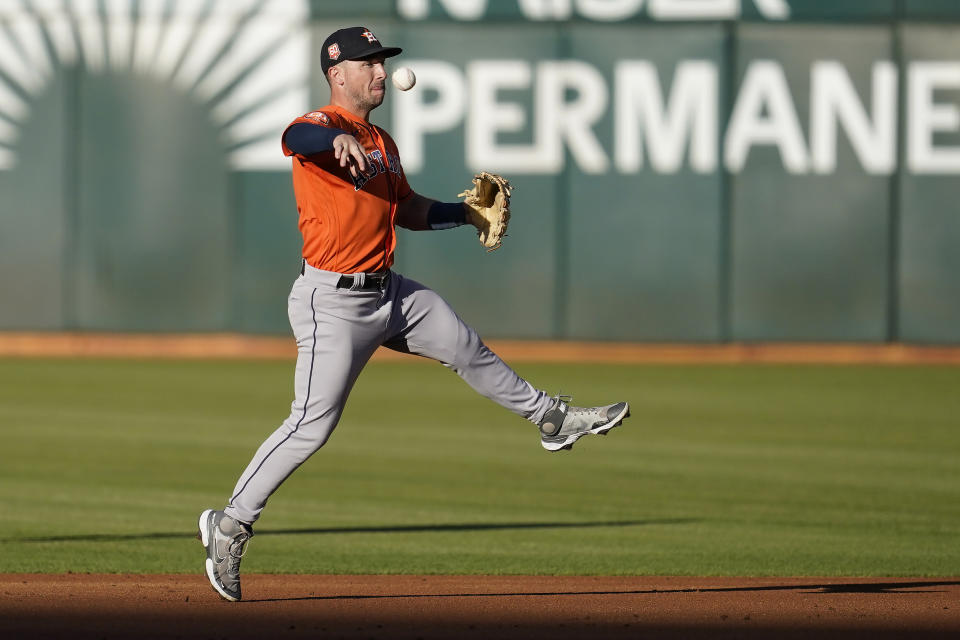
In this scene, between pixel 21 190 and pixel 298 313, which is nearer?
pixel 298 313

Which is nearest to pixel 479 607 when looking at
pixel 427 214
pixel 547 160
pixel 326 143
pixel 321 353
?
pixel 321 353

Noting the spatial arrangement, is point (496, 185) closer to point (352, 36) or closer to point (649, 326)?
point (352, 36)

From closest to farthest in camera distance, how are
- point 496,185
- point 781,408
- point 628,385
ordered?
point 496,185
point 781,408
point 628,385

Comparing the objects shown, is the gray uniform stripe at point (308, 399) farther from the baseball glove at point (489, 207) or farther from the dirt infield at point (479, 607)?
the baseball glove at point (489, 207)

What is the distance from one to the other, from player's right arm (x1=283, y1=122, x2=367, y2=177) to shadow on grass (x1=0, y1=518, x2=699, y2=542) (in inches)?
126

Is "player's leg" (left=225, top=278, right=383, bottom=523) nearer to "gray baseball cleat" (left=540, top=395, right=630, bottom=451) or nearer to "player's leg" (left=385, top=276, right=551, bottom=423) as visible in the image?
"player's leg" (left=385, top=276, right=551, bottom=423)

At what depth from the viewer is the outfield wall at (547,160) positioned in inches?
722

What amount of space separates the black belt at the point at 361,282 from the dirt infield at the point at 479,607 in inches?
47.4

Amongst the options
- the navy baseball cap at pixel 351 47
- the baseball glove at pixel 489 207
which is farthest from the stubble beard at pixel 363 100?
the baseball glove at pixel 489 207

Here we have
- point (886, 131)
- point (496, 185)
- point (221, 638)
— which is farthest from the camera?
point (886, 131)

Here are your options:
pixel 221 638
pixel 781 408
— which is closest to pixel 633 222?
pixel 781 408

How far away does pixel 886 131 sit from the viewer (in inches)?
723

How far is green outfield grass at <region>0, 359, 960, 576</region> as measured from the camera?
24.3 feet

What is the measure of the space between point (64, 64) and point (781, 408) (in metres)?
9.88
